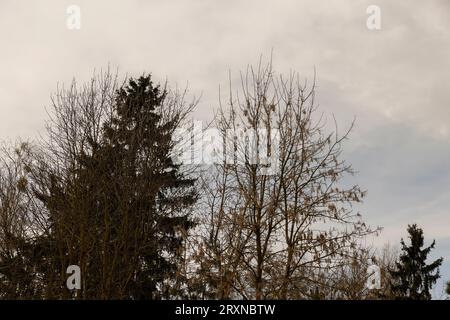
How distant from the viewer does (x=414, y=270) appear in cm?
3531

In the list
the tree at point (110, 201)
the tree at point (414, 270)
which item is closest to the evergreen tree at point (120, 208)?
the tree at point (110, 201)

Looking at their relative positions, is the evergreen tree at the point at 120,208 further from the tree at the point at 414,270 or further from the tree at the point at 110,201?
the tree at the point at 414,270

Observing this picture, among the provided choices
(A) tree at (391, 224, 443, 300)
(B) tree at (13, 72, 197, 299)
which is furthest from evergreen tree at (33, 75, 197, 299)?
(A) tree at (391, 224, 443, 300)

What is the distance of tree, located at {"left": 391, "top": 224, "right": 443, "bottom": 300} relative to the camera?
33.9m

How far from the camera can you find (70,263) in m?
15.3

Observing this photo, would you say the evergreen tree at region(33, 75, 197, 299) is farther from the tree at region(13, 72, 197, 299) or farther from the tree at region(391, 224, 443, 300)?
the tree at region(391, 224, 443, 300)

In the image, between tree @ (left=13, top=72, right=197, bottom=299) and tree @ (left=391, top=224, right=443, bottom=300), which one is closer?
tree @ (left=13, top=72, right=197, bottom=299)

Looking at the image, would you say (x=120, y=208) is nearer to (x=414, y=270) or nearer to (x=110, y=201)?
(x=110, y=201)

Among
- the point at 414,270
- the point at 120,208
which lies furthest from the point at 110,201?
the point at 414,270
